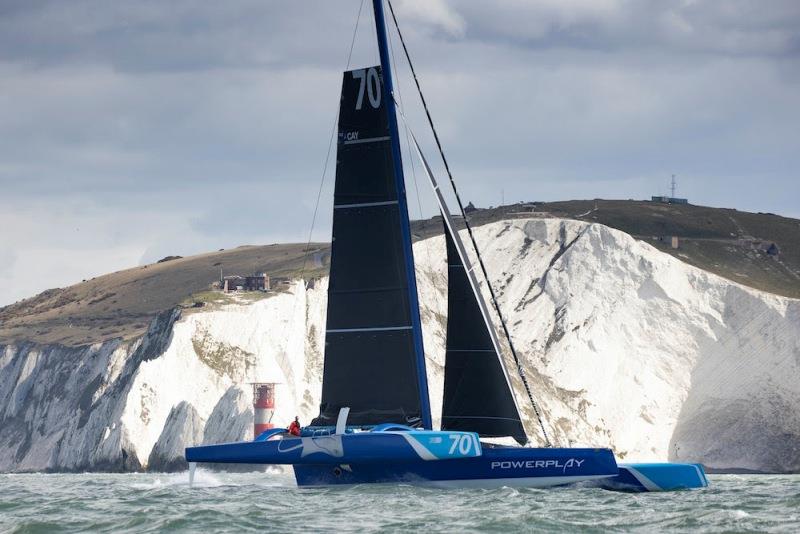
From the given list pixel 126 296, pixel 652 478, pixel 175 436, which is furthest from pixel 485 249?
pixel 652 478

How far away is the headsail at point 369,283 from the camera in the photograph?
1182 inches

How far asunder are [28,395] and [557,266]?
105 ft

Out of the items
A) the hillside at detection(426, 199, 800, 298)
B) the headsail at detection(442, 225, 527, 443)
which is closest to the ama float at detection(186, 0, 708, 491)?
the headsail at detection(442, 225, 527, 443)

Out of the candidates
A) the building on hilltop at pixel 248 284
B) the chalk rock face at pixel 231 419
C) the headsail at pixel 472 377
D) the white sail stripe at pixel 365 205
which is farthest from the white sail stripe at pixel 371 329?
the building on hilltop at pixel 248 284

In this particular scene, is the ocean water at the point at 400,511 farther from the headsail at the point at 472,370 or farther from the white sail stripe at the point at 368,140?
the white sail stripe at the point at 368,140

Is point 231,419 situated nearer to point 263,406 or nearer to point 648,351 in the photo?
point 263,406

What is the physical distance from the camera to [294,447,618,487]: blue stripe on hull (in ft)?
93.2

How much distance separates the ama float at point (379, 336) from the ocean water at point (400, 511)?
92cm

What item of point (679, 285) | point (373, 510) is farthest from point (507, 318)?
point (373, 510)

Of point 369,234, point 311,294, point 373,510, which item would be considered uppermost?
point 311,294

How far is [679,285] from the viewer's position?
77688 mm

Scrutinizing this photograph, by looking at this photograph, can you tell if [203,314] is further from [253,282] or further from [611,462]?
[611,462]

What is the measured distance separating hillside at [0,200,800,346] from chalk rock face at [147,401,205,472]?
10560 mm

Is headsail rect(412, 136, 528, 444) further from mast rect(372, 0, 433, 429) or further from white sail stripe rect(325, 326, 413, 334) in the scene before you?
white sail stripe rect(325, 326, 413, 334)
